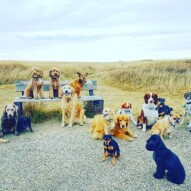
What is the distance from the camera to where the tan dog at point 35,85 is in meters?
8.73

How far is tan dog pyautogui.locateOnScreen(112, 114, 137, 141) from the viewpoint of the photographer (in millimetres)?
7363

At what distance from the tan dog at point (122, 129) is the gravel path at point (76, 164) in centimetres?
18

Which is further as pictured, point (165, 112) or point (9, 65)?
point (9, 65)

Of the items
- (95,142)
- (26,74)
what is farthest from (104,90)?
(95,142)

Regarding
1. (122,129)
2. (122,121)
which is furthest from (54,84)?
(122,121)

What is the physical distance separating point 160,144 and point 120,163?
113 centimetres

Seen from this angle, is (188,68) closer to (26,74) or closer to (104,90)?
(104,90)

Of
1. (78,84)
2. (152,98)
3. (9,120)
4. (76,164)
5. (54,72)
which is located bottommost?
(76,164)

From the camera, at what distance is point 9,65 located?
23.2 meters

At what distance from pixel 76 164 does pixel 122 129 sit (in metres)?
1.89

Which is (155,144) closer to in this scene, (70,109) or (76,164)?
(76,164)

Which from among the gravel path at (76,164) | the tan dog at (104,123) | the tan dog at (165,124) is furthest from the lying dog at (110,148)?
the tan dog at (165,124)

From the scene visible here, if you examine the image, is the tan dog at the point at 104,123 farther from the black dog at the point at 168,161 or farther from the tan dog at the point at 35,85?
the tan dog at the point at 35,85

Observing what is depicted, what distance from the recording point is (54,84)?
919cm
